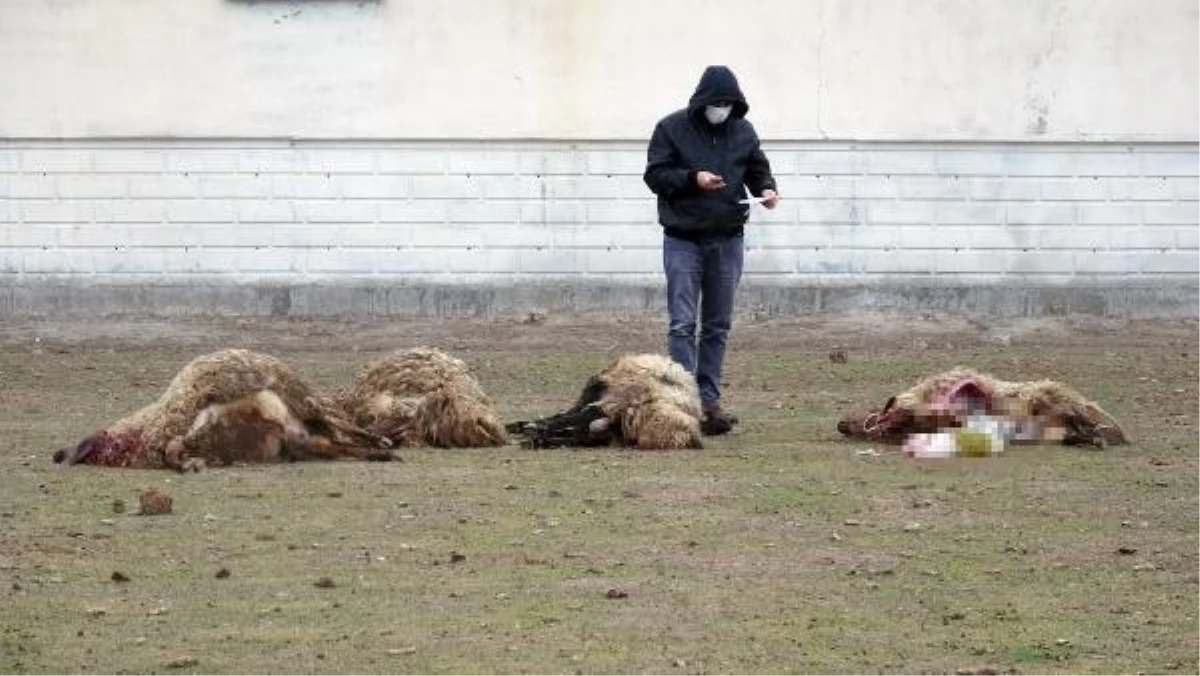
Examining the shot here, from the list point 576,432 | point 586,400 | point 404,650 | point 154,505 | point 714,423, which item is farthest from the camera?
point 714,423

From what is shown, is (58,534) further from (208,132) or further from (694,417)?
(208,132)

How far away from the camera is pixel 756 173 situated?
17500mm

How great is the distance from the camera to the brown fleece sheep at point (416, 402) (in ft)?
51.9

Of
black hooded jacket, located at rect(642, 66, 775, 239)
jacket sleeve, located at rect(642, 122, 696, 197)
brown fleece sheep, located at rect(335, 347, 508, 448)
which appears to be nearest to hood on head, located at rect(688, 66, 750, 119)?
black hooded jacket, located at rect(642, 66, 775, 239)

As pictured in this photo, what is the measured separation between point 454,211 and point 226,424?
39.9 feet

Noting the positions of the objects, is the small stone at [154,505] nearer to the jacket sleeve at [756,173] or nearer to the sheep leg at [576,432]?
the sheep leg at [576,432]

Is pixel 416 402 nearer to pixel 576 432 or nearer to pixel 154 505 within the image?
pixel 576 432

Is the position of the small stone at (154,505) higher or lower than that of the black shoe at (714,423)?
higher

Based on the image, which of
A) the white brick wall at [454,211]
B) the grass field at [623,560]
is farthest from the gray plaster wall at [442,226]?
the grass field at [623,560]

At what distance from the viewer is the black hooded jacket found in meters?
17.1

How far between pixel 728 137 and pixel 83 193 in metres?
11.0

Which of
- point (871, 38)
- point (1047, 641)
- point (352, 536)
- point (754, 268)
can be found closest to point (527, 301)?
point (754, 268)

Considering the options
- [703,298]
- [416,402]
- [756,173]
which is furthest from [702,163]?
[416,402]

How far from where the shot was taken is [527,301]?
26.9 m
